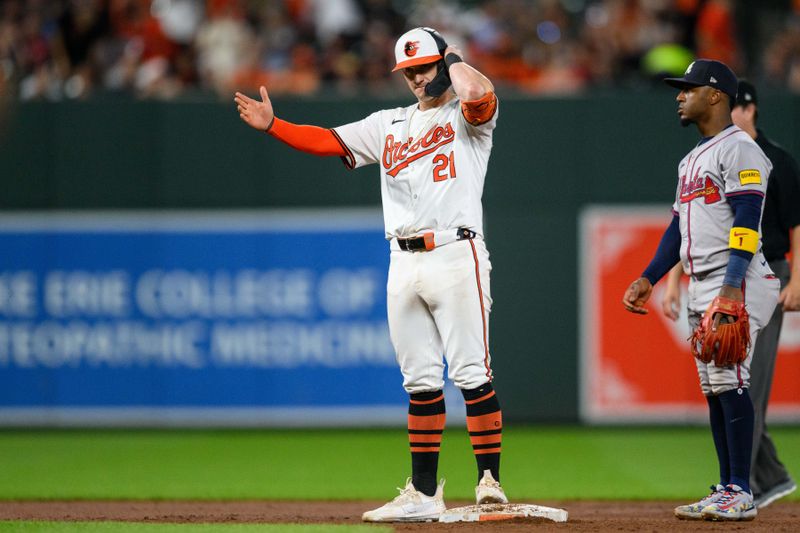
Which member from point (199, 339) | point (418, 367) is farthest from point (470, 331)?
point (199, 339)

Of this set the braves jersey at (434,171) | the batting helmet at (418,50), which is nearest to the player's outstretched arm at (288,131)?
the braves jersey at (434,171)

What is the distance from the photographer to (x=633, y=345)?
33.3 ft

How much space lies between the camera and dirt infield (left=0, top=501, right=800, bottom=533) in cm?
495

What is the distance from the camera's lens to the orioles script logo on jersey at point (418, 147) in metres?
5.31

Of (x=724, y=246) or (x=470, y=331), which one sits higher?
(x=724, y=246)

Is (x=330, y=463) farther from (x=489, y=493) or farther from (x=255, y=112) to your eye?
(x=255, y=112)

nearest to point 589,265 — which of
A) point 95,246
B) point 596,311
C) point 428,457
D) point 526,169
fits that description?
point 596,311

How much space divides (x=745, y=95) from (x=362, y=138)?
7.19 feet

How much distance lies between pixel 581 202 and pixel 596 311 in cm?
102

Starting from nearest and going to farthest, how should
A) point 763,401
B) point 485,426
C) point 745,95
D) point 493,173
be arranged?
point 485,426 < point 763,401 < point 745,95 < point 493,173

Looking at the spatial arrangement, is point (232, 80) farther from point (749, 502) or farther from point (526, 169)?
point (749, 502)

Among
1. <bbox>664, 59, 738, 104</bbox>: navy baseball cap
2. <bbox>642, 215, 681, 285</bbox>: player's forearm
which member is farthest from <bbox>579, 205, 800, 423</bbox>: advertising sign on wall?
<bbox>664, 59, 738, 104</bbox>: navy baseball cap

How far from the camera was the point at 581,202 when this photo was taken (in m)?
10.4

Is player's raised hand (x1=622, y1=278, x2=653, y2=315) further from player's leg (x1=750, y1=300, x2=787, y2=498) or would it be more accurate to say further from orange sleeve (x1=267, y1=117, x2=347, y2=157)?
orange sleeve (x1=267, y1=117, x2=347, y2=157)
